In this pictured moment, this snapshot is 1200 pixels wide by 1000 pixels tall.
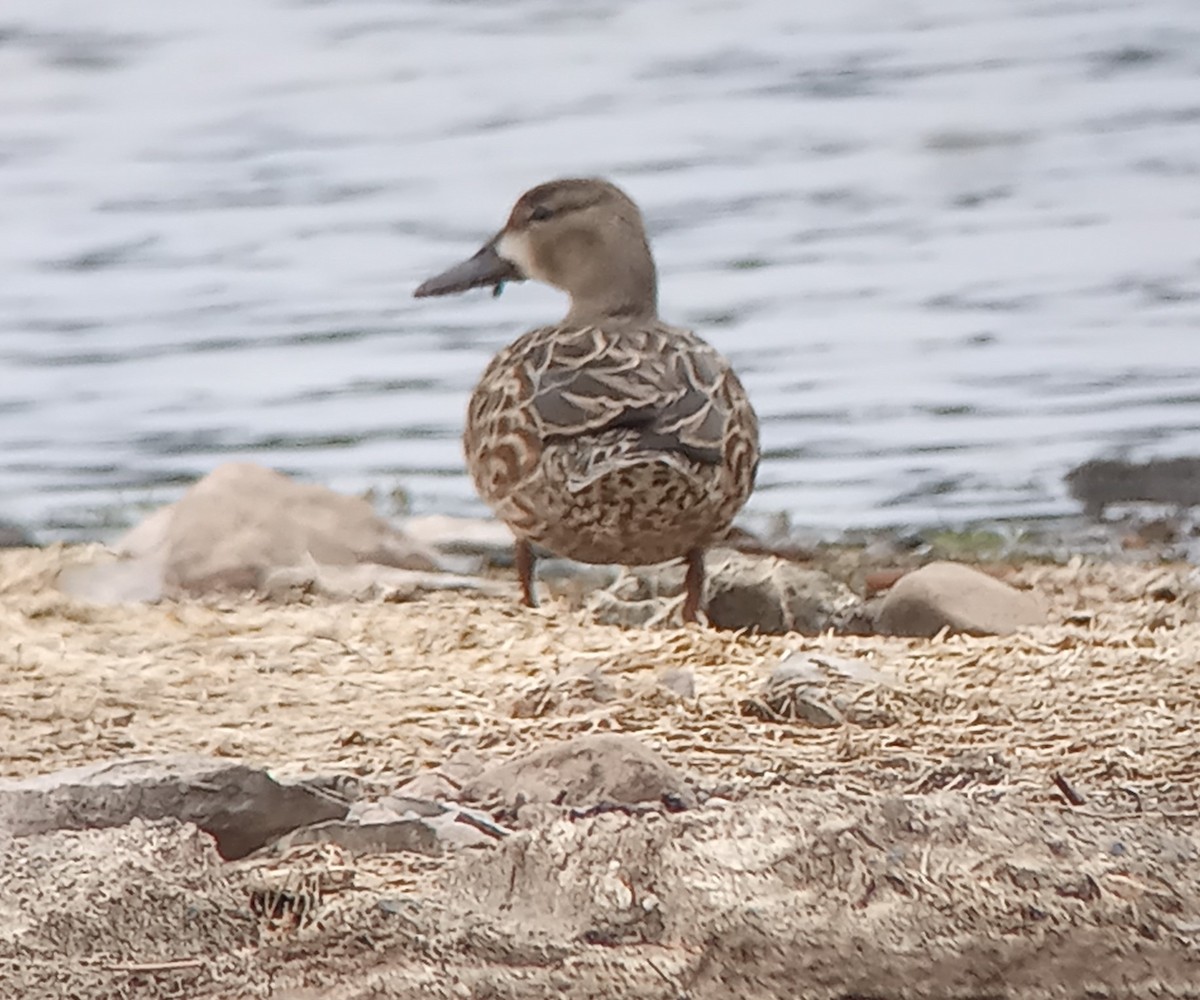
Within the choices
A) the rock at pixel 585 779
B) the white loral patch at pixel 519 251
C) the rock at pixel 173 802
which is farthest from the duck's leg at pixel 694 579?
the rock at pixel 173 802

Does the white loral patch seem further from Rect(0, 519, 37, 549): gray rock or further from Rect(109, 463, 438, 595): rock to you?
Rect(0, 519, 37, 549): gray rock

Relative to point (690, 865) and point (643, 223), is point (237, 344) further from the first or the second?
point (690, 865)

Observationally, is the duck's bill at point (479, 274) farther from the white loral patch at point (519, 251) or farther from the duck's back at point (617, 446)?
the duck's back at point (617, 446)

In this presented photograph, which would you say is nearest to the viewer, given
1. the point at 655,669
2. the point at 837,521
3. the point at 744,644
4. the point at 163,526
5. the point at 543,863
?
the point at 543,863

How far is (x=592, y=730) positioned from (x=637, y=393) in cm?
154

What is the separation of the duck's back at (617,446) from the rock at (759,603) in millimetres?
109

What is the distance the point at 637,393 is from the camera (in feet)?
15.8

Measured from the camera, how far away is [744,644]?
4195 mm

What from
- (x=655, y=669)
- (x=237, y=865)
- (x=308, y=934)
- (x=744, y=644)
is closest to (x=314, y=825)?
(x=237, y=865)

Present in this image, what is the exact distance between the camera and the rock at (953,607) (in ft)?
14.6

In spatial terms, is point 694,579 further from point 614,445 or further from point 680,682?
point 680,682

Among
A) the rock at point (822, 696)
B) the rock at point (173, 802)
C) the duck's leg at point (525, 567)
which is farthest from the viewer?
the duck's leg at point (525, 567)

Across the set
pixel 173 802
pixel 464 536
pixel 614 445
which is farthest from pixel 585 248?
pixel 173 802

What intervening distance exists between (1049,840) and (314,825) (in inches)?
35.2
